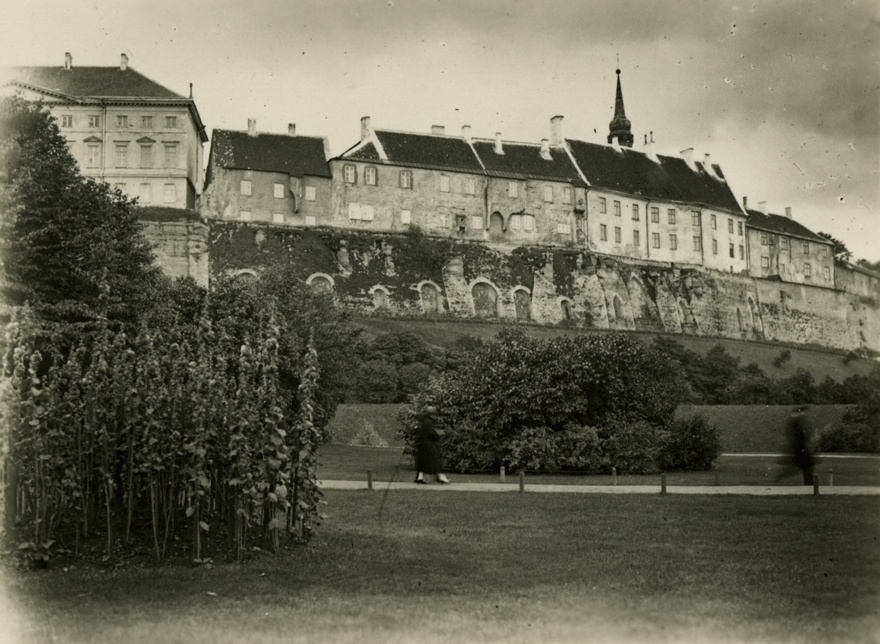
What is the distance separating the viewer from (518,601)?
7.78 meters

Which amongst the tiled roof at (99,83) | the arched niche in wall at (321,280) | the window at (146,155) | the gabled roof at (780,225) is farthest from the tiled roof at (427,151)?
the gabled roof at (780,225)

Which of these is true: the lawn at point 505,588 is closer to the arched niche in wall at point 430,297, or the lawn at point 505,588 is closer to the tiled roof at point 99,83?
the tiled roof at point 99,83

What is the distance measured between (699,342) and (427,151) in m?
25.2

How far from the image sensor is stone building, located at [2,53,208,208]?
59656 millimetres

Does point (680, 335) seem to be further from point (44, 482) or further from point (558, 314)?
point (44, 482)

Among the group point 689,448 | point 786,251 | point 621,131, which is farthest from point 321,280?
point 786,251

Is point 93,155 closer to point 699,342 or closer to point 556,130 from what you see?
point 556,130

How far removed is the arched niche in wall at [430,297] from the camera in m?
67.8

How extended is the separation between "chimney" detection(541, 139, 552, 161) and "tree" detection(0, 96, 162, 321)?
158 feet

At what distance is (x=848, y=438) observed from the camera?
27516 millimetres

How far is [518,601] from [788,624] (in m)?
2.16

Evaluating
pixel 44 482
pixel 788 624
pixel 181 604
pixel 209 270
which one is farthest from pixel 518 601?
pixel 209 270

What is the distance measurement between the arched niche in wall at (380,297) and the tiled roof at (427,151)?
10.0 m

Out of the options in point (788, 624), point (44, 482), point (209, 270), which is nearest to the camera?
point (788, 624)
